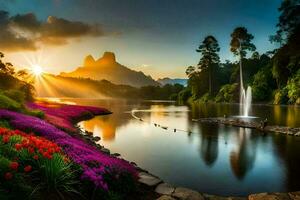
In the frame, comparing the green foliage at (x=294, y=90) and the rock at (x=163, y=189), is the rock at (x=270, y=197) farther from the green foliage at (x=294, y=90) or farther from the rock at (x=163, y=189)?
the green foliage at (x=294, y=90)

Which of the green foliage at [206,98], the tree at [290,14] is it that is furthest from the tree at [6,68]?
the green foliage at [206,98]

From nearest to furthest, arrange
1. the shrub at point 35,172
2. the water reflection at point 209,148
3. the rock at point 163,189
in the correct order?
the shrub at point 35,172
the rock at point 163,189
the water reflection at point 209,148

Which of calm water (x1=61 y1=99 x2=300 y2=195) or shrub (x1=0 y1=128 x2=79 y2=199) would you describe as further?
calm water (x1=61 y1=99 x2=300 y2=195)

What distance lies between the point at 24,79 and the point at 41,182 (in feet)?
142

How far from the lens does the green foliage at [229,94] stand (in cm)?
9925

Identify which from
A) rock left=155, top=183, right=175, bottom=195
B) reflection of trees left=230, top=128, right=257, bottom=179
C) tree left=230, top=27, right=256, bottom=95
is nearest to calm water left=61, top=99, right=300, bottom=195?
reflection of trees left=230, top=128, right=257, bottom=179

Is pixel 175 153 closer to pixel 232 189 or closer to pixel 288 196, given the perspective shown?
pixel 232 189

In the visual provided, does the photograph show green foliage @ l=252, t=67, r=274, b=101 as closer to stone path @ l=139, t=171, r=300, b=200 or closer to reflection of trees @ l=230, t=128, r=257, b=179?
reflection of trees @ l=230, t=128, r=257, b=179

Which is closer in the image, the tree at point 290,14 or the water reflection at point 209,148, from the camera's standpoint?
the water reflection at point 209,148

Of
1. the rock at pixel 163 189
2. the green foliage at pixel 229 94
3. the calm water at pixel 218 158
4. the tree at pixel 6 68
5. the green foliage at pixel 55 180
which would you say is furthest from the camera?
the green foliage at pixel 229 94

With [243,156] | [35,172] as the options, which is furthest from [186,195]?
[243,156]

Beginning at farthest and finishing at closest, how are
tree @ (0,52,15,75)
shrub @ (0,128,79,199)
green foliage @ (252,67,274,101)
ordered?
1. green foliage @ (252,67,274,101)
2. tree @ (0,52,15,75)
3. shrub @ (0,128,79,199)

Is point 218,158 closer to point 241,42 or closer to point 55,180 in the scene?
point 55,180

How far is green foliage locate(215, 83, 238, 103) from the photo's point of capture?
99.2m
